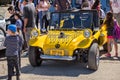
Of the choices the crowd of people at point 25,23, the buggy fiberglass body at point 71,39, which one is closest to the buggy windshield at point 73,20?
the buggy fiberglass body at point 71,39

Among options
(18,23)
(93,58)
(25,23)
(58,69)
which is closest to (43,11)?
(18,23)

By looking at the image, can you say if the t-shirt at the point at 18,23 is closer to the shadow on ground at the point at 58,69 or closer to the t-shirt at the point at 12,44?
the shadow on ground at the point at 58,69

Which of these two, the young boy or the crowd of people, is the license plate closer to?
the crowd of people

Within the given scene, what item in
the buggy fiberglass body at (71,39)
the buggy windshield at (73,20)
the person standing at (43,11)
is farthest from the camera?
the person standing at (43,11)

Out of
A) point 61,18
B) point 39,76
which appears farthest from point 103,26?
point 39,76

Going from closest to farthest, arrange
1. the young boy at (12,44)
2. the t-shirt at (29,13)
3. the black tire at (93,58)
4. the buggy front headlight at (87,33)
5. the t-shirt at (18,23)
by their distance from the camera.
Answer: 1. the young boy at (12,44)
2. the black tire at (93,58)
3. the buggy front headlight at (87,33)
4. the t-shirt at (29,13)
5. the t-shirt at (18,23)

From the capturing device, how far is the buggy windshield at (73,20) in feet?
32.3

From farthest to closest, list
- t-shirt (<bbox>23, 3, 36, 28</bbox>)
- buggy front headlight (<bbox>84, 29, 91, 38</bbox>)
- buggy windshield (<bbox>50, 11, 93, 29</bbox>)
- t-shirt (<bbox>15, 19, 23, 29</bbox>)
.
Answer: t-shirt (<bbox>15, 19, 23, 29</bbox>) < t-shirt (<bbox>23, 3, 36, 28</bbox>) < buggy windshield (<bbox>50, 11, 93, 29</bbox>) < buggy front headlight (<bbox>84, 29, 91, 38</bbox>)

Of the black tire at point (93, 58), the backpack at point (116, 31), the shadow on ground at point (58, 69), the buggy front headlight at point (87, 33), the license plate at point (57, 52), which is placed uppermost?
the buggy front headlight at point (87, 33)

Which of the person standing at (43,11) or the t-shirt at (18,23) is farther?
the person standing at (43,11)

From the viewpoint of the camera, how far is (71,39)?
9.12 metres

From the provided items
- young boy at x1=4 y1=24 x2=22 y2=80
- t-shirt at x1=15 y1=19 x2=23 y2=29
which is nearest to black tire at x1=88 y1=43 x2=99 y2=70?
young boy at x1=4 y1=24 x2=22 y2=80

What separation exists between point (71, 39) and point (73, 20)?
36.9 inches

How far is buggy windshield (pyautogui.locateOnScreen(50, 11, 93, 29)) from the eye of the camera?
9.84m
